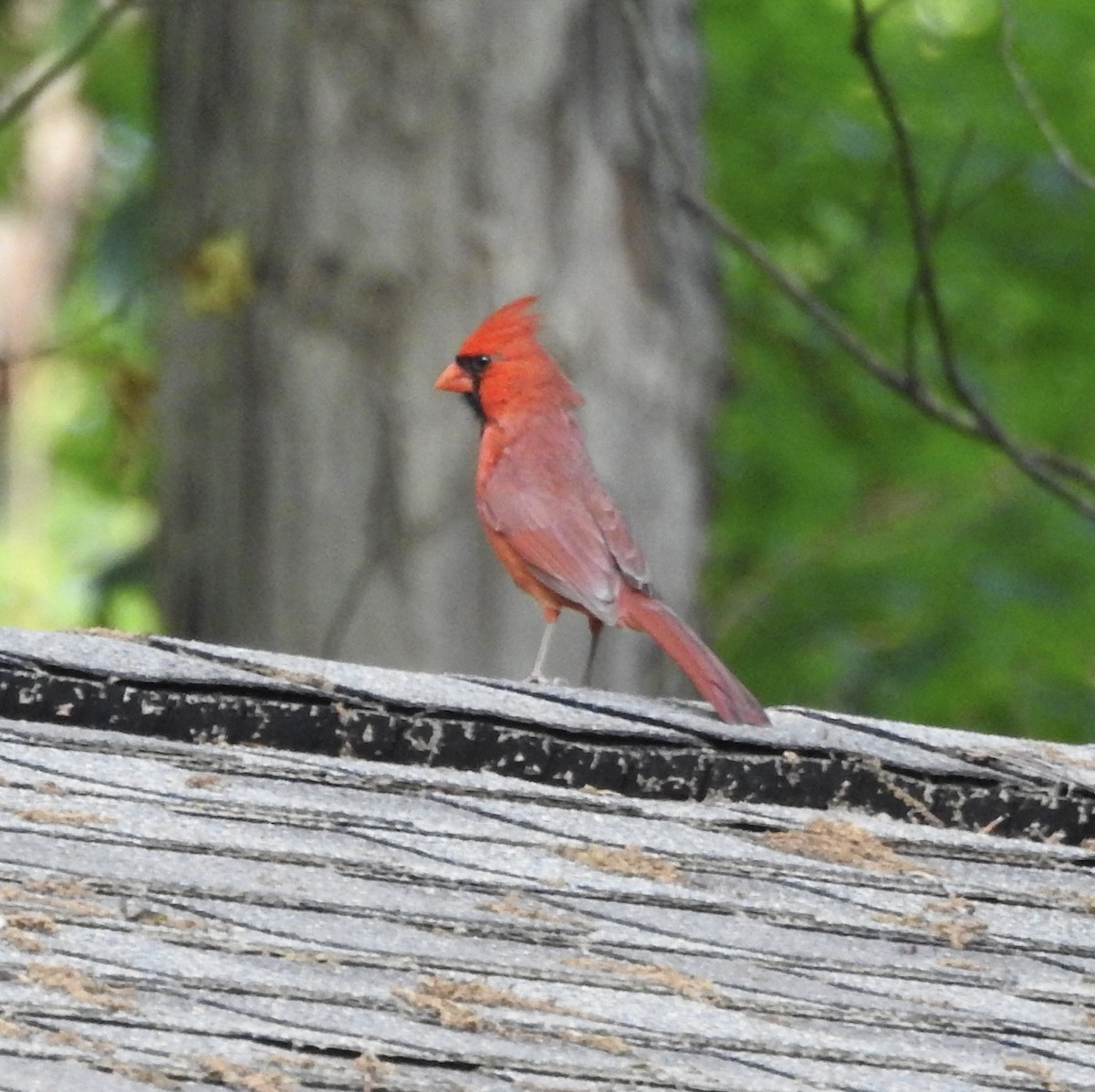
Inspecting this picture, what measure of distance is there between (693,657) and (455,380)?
4.16 ft

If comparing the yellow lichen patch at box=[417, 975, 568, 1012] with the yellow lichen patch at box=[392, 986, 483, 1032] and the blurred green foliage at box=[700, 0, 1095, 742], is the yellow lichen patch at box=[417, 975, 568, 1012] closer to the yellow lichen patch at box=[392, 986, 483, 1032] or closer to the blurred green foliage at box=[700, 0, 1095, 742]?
the yellow lichen patch at box=[392, 986, 483, 1032]

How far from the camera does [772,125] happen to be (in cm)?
689

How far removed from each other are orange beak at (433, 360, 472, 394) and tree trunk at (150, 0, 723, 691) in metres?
1.03

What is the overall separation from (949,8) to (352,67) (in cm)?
252

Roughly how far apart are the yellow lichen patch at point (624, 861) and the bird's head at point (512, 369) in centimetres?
187

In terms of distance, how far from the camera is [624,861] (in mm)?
2324

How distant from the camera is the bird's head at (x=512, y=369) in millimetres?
4117

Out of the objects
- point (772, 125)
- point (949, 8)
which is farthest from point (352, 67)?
point (949, 8)

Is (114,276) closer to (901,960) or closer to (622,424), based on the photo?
(622,424)

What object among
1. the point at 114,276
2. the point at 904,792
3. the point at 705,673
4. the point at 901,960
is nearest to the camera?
the point at 901,960

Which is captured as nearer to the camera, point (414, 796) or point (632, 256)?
point (414, 796)

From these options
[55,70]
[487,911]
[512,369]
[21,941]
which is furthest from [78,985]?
[55,70]

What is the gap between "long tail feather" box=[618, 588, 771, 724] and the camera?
8.86ft

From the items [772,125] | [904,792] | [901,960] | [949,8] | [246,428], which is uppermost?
[949,8]
